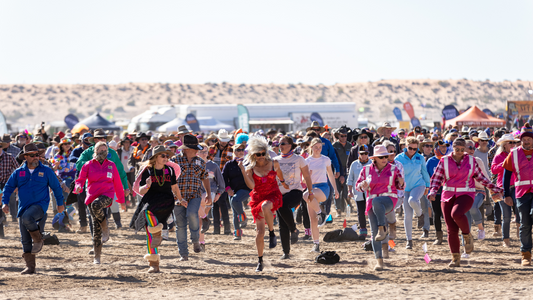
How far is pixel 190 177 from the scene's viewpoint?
29.5 feet

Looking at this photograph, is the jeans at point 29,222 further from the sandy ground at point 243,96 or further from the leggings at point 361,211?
the sandy ground at point 243,96

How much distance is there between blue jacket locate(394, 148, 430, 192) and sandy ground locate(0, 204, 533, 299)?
3.38ft

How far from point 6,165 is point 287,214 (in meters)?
6.09

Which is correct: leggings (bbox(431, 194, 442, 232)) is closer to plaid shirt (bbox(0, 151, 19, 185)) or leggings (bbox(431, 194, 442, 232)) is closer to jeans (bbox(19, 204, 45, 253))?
jeans (bbox(19, 204, 45, 253))

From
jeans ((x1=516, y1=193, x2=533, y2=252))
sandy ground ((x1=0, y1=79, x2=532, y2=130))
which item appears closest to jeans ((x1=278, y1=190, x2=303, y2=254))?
jeans ((x1=516, y1=193, x2=533, y2=252))

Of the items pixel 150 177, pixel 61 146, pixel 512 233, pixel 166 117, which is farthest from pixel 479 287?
pixel 166 117

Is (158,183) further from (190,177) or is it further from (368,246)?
(368,246)

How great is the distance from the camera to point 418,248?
32.8 ft

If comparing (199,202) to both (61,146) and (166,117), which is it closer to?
(61,146)

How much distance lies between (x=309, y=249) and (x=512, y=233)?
4.16m

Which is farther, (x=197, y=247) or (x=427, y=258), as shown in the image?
(x=197, y=247)

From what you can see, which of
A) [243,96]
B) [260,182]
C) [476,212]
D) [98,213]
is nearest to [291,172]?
[260,182]

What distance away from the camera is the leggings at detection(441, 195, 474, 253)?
804cm

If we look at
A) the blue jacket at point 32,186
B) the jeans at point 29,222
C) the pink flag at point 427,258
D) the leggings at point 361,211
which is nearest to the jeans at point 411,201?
the leggings at point 361,211
